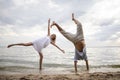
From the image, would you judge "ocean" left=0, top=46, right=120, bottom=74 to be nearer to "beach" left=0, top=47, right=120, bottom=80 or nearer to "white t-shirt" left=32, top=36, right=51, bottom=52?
"beach" left=0, top=47, right=120, bottom=80

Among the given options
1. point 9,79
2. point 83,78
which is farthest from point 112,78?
point 9,79

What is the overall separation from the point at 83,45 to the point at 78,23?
1128 mm

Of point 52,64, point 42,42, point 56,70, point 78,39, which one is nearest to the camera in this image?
point 78,39

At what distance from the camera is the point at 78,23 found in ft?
34.6

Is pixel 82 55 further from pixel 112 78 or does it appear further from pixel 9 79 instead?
pixel 9 79

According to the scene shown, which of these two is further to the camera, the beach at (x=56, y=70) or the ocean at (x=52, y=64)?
the ocean at (x=52, y=64)

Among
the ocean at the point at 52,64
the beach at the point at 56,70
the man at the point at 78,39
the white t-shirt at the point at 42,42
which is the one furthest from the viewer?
the ocean at the point at 52,64

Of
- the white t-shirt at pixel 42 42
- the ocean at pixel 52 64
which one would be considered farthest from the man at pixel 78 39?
the ocean at pixel 52 64

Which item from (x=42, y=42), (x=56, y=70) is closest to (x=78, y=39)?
(x=42, y=42)

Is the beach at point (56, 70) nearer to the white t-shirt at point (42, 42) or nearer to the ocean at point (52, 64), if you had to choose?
the ocean at point (52, 64)

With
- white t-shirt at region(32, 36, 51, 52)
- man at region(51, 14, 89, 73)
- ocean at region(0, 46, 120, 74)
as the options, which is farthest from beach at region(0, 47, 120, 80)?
white t-shirt at region(32, 36, 51, 52)

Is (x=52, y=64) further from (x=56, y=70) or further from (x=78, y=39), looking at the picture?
(x=78, y=39)

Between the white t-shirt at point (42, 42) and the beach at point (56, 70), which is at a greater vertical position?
the white t-shirt at point (42, 42)

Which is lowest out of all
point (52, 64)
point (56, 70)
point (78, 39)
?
point (56, 70)
